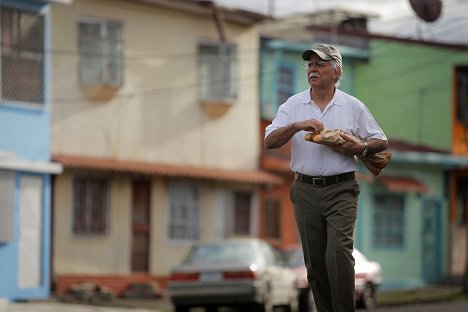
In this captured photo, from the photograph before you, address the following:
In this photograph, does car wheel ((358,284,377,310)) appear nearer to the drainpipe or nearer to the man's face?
the drainpipe

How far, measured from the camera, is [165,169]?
3209 centimetres

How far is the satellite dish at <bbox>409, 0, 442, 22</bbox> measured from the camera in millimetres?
24297

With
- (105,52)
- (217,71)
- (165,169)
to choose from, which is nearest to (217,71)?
(217,71)

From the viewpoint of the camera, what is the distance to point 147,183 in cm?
3250

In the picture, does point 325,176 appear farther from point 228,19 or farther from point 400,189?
point 400,189

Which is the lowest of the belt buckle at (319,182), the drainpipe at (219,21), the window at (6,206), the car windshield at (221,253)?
the car windshield at (221,253)

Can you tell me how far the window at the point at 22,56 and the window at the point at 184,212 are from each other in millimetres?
6537

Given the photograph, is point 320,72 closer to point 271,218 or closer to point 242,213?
point 242,213

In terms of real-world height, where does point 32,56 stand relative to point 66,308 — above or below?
above

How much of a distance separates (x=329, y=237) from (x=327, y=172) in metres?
0.46

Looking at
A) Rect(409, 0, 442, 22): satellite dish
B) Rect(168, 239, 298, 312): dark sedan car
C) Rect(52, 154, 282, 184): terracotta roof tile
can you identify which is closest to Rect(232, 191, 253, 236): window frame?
Rect(52, 154, 282, 184): terracotta roof tile

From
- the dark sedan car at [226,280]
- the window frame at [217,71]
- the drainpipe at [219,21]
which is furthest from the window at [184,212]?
the dark sedan car at [226,280]

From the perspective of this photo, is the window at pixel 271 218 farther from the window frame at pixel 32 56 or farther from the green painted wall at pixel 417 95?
the window frame at pixel 32 56

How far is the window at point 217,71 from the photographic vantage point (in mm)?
33688
